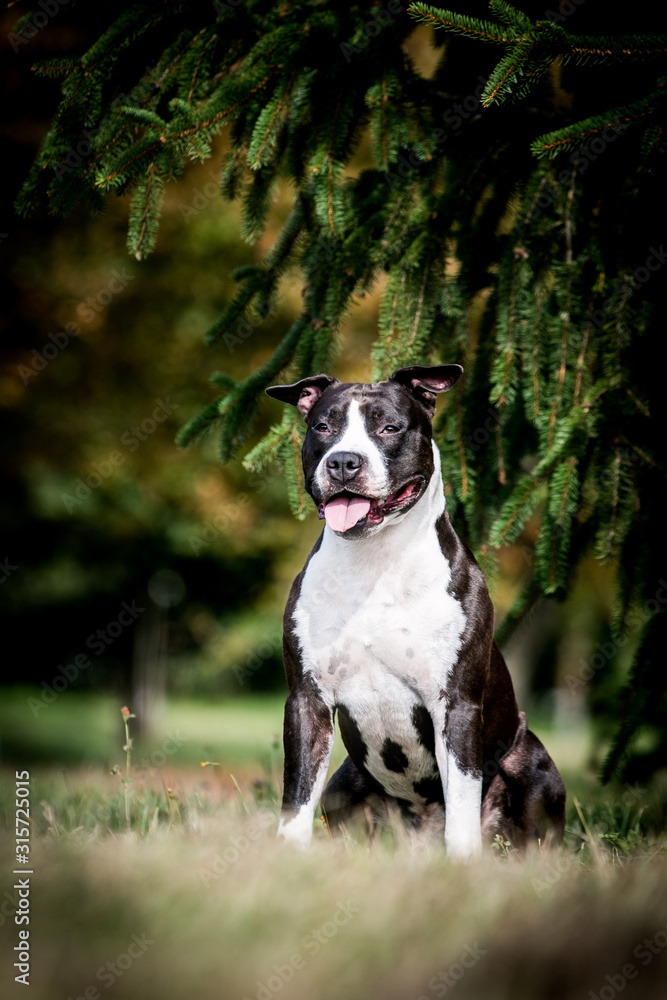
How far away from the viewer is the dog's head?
325 cm

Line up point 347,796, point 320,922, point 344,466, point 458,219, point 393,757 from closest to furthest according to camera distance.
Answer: point 320,922 < point 344,466 < point 393,757 < point 347,796 < point 458,219

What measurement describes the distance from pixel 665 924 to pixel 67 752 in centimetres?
1249

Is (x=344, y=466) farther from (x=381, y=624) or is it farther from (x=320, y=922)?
(x=320, y=922)

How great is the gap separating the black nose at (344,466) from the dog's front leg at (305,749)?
77cm

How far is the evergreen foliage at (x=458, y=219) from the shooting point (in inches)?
152

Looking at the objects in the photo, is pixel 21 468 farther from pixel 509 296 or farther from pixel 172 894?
pixel 172 894

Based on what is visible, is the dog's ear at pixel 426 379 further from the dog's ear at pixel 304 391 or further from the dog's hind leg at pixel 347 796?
the dog's hind leg at pixel 347 796

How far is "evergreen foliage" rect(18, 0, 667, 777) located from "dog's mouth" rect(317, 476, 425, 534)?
70 centimetres

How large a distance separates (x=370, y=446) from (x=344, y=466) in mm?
158

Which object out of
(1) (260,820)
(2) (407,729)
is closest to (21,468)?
(1) (260,820)

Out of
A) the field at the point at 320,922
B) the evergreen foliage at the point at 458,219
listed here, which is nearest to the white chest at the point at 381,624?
the field at the point at 320,922

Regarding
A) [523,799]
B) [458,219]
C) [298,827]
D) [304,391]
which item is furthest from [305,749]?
[458,219]

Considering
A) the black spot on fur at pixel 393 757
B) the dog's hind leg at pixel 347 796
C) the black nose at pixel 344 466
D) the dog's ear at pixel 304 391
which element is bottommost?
the dog's hind leg at pixel 347 796

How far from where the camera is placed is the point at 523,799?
12.3 feet
